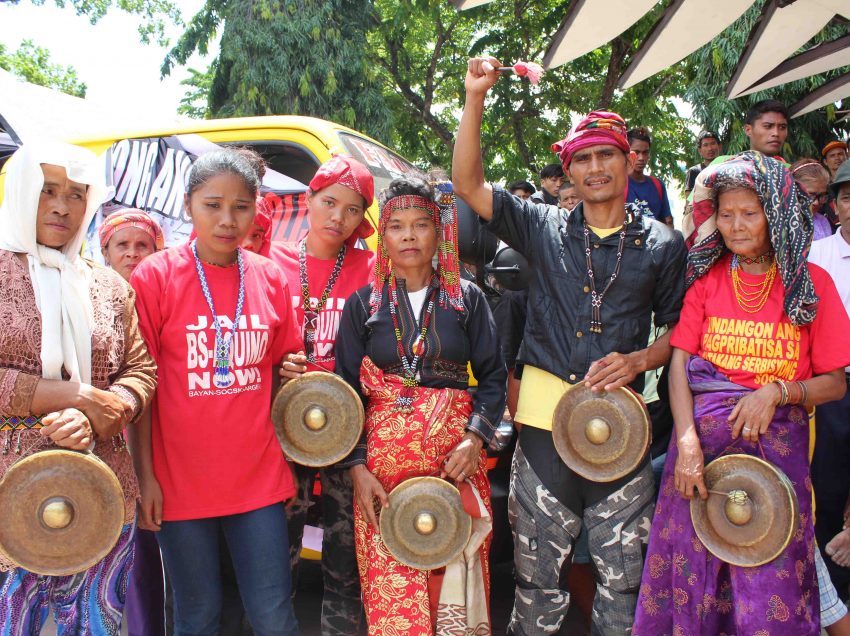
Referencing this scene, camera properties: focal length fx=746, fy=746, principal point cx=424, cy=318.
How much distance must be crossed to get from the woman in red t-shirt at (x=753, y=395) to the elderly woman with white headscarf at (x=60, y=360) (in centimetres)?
182

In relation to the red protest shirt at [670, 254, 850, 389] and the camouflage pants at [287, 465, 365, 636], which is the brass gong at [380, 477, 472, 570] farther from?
the red protest shirt at [670, 254, 850, 389]

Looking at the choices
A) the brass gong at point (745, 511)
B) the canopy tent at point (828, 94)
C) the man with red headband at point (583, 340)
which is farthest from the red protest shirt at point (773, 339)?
the canopy tent at point (828, 94)

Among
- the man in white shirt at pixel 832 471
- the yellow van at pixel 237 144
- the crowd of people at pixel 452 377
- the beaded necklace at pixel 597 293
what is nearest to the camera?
the crowd of people at pixel 452 377

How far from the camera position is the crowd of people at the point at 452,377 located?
240 cm

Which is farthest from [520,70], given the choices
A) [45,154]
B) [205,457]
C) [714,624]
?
[714,624]

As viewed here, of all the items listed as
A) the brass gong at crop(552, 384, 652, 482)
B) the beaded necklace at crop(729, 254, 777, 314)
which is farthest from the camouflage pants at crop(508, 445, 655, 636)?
the beaded necklace at crop(729, 254, 777, 314)

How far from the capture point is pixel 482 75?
A: 2.67m

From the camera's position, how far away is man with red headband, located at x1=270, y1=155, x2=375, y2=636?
2.90m

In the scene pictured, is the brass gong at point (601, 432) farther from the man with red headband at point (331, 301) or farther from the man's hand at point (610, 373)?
the man with red headband at point (331, 301)

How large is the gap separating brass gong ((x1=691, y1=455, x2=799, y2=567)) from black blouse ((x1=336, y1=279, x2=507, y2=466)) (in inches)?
30.9

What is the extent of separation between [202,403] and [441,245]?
1032 millimetres

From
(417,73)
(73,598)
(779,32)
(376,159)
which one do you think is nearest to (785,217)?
(376,159)

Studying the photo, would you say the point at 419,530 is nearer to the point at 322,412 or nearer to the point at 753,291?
the point at 322,412

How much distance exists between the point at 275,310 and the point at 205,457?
1.88ft
